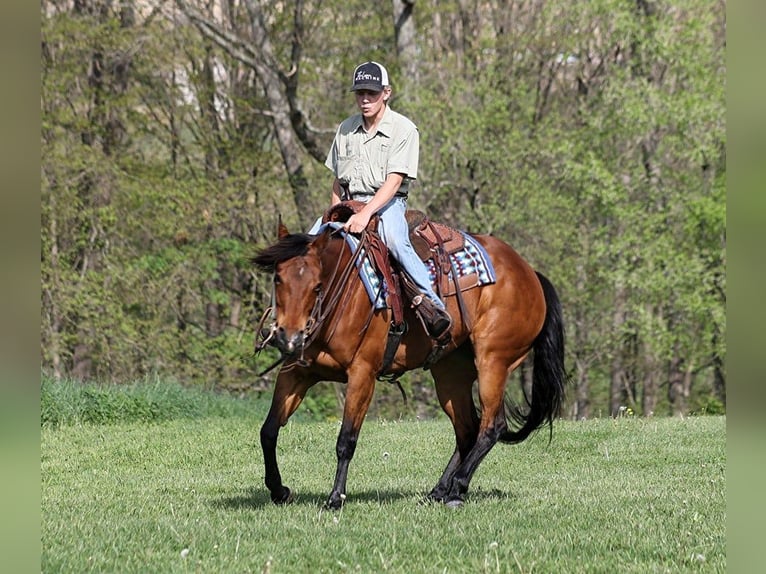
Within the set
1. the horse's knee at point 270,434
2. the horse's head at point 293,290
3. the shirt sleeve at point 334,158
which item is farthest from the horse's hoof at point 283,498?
the shirt sleeve at point 334,158

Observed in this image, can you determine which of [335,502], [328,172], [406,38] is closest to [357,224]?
[335,502]

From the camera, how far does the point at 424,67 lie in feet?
82.4

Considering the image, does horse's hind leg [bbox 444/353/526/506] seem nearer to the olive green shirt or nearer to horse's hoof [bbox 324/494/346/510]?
horse's hoof [bbox 324/494/346/510]

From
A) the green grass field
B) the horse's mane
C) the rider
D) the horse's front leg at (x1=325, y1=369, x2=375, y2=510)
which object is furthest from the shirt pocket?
the green grass field

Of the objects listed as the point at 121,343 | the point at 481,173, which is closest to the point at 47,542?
the point at 121,343

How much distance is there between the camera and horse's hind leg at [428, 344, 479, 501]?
8508mm

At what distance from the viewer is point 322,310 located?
23.5ft

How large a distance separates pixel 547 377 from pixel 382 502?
1838 mm

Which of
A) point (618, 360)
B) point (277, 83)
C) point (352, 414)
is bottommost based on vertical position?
point (618, 360)

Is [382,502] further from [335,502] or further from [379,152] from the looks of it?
[379,152]

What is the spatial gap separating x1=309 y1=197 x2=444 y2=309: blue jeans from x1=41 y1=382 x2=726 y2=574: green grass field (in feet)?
4.99

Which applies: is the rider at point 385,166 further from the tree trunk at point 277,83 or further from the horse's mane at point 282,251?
the tree trunk at point 277,83

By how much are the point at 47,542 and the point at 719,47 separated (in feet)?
85.3
